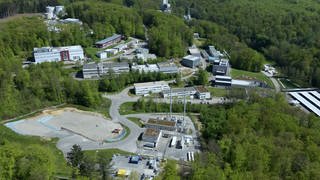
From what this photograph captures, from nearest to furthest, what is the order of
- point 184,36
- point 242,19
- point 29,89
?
point 29,89 → point 184,36 → point 242,19

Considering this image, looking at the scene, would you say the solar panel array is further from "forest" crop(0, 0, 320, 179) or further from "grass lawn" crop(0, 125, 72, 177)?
"grass lawn" crop(0, 125, 72, 177)

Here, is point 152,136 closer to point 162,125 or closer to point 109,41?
point 162,125

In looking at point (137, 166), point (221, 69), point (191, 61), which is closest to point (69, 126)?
point (137, 166)

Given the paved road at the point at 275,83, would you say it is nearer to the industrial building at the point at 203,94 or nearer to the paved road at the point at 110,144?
the industrial building at the point at 203,94

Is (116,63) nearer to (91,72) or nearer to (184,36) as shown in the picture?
(91,72)

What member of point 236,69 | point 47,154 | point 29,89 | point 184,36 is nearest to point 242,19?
point 184,36

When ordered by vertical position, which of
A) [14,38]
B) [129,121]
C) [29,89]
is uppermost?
[14,38]
